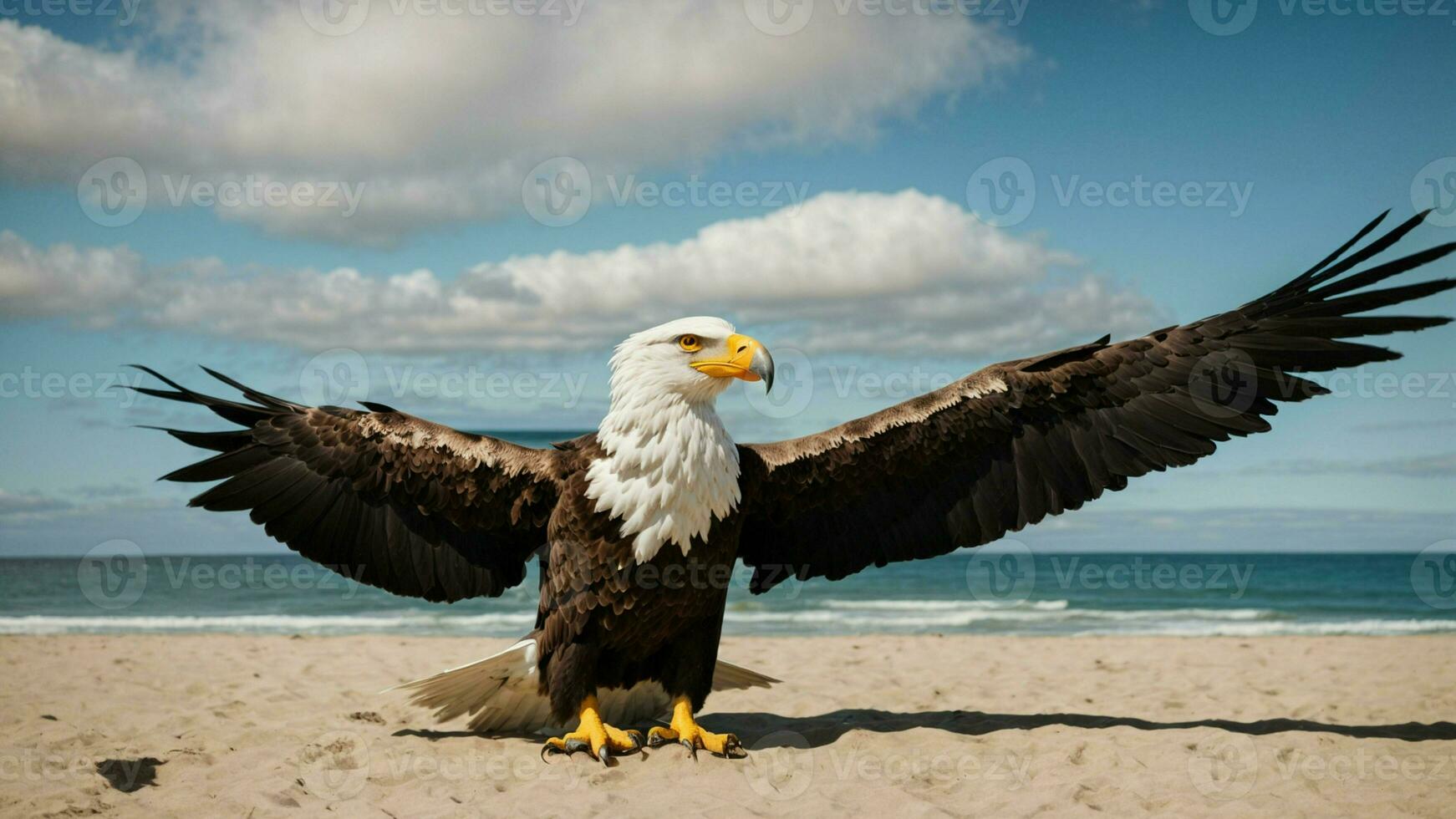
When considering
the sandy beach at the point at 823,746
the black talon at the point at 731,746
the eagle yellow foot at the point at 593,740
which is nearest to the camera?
the sandy beach at the point at 823,746

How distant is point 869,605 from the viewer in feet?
68.4

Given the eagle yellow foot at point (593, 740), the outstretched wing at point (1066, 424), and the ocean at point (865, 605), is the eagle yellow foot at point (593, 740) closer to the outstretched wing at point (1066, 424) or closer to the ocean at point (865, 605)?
the outstretched wing at point (1066, 424)

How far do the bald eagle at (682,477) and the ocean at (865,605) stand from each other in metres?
8.70

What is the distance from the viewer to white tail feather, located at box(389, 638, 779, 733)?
509 cm

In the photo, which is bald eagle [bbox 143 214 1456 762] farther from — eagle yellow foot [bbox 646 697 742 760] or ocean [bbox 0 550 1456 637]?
ocean [bbox 0 550 1456 637]

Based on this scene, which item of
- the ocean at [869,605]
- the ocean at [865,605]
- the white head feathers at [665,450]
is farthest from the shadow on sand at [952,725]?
the ocean at [865,605]

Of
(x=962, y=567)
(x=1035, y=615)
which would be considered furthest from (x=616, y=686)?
(x=962, y=567)

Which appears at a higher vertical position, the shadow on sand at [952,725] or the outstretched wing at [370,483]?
the outstretched wing at [370,483]

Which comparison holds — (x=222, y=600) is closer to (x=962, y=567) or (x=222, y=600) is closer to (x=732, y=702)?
(x=732, y=702)

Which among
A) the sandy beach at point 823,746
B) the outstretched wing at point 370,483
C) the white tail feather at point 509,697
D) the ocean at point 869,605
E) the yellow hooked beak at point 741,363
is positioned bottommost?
the ocean at point 869,605

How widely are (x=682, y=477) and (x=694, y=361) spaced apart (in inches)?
21.9

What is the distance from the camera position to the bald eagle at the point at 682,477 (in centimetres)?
453

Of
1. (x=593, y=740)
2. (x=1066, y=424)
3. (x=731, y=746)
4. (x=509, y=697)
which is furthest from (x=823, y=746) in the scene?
(x=1066, y=424)

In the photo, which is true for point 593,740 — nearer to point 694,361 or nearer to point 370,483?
point 370,483
